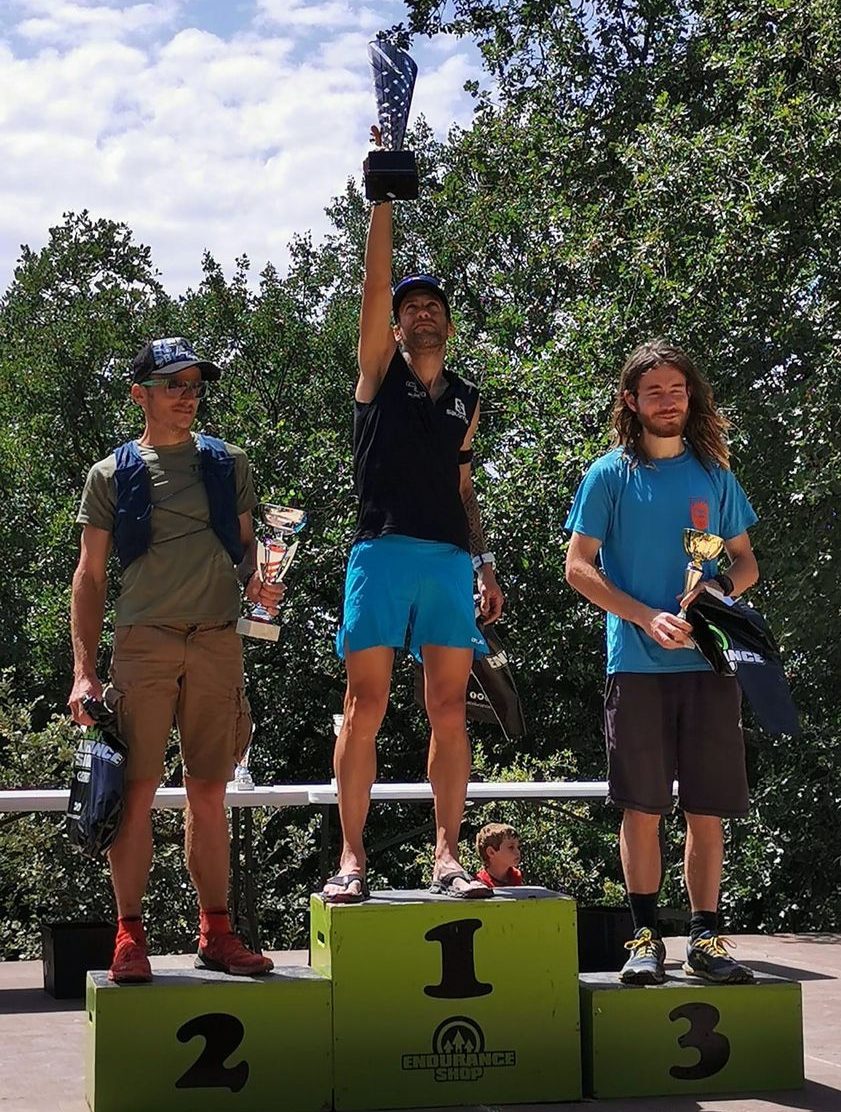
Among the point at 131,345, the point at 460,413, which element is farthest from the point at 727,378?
the point at 131,345

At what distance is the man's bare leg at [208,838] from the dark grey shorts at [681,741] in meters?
1.00

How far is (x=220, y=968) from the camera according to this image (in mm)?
3922

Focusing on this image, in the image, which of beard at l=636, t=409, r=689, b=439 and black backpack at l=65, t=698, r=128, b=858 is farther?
beard at l=636, t=409, r=689, b=439

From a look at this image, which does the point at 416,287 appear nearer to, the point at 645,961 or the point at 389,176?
the point at 389,176

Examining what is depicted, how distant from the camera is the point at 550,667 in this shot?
43.8 feet

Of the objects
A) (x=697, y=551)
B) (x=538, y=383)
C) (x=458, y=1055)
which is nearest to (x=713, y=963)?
(x=458, y=1055)

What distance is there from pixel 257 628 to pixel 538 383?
23.9ft

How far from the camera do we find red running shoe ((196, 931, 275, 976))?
3836mm

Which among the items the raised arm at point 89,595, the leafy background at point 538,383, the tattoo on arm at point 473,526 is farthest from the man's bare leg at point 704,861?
the leafy background at point 538,383

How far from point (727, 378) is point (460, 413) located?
18.0 ft

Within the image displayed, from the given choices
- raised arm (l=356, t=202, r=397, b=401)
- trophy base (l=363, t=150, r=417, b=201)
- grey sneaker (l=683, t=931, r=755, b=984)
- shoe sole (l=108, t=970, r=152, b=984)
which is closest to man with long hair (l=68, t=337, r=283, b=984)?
shoe sole (l=108, t=970, r=152, b=984)

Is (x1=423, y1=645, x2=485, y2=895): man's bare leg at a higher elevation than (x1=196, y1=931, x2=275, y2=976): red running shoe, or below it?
higher

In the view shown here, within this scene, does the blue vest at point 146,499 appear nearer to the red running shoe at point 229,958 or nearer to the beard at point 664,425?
the red running shoe at point 229,958

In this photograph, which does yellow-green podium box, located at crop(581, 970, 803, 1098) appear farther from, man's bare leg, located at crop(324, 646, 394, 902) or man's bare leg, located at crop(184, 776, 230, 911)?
man's bare leg, located at crop(184, 776, 230, 911)
